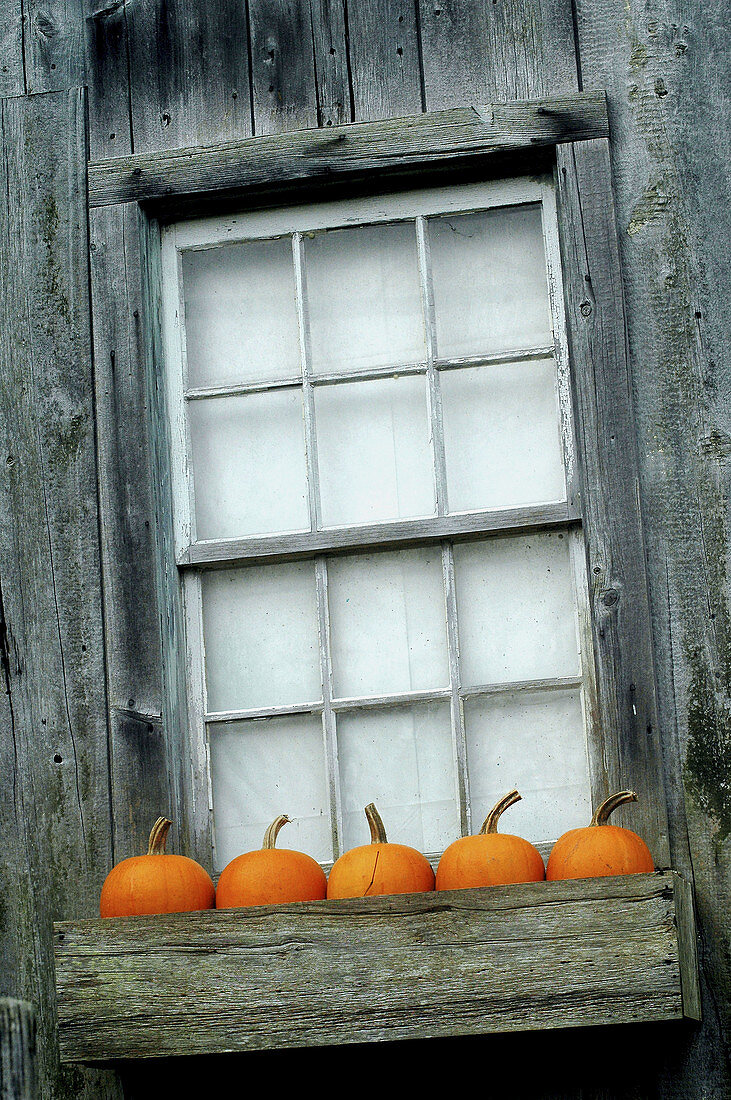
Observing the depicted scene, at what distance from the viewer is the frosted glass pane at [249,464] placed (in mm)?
3467

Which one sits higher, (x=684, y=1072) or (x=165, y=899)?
(x=165, y=899)

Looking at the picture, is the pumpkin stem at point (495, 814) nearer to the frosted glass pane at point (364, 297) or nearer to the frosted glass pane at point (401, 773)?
the frosted glass pane at point (401, 773)

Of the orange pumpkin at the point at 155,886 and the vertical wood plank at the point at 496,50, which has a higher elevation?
the vertical wood plank at the point at 496,50

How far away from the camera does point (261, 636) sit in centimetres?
341

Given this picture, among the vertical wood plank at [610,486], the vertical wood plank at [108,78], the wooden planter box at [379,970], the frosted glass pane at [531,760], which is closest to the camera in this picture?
the wooden planter box at [379,970]

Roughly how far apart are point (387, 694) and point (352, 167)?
4.53 feet

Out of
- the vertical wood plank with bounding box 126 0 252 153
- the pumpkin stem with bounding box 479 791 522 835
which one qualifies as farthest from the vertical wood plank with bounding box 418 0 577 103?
the pumpkin stem with bounding box 479 791 522 835

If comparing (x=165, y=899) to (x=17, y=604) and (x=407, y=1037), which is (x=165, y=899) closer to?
(x=407, y=1037)

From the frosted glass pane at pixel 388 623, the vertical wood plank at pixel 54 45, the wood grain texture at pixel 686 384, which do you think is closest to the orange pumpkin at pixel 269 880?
the frosted glass pane at pixel 388 623

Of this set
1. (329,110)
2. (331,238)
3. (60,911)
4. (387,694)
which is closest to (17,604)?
(60,911)

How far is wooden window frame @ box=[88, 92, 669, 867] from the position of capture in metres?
3.13

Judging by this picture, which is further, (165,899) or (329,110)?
(329,110)

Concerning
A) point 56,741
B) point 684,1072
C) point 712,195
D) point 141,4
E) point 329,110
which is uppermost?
point 141,4

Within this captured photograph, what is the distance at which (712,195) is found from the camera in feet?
11.0
